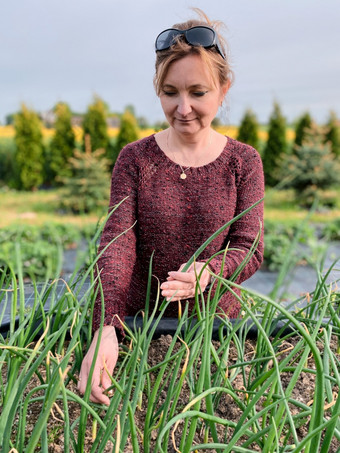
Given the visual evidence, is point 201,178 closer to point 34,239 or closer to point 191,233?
point 191,233

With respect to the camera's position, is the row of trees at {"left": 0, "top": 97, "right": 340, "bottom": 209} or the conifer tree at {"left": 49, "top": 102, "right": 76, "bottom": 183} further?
the conifer tree at {"left": 49, "top": 102, "right": 76, "bottom": 183}


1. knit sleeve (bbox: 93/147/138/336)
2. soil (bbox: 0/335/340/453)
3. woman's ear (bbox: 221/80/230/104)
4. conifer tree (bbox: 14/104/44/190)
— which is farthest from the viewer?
conifer tree (bbox: 14/104/44/190)

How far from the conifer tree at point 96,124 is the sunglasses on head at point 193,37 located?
28.7ft

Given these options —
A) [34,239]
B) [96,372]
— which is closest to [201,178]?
[96,372]

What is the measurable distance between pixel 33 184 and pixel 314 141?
5942 millimetres

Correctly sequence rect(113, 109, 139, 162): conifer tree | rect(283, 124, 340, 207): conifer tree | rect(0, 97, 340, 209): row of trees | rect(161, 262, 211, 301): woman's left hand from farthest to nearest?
1. rect(0, 97, 340, 209): row of trees
2. rect(113, 109, 139, 162): conifer tree
3. rect(283, 124, 340, 207): conifer tree
4. rect(161, 262, 211, 301): woman's left hand

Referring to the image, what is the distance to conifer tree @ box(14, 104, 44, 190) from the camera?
9.83 meters

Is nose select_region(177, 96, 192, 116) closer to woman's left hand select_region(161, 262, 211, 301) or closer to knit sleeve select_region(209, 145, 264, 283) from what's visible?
knit sleeve select_region(209, 145, 264, 283)

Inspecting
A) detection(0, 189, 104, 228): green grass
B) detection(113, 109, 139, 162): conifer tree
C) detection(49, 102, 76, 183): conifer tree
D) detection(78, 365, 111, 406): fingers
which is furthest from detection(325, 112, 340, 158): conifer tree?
detection(78, 365, 111, 406): fingers

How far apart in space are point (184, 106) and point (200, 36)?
19 centimetres

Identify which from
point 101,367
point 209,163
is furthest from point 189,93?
point 101,367

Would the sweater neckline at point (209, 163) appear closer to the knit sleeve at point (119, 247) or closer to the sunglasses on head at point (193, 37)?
the knit sleeve at point (119, 247)

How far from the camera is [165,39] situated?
3.94ft

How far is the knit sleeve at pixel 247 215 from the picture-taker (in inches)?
47.6
